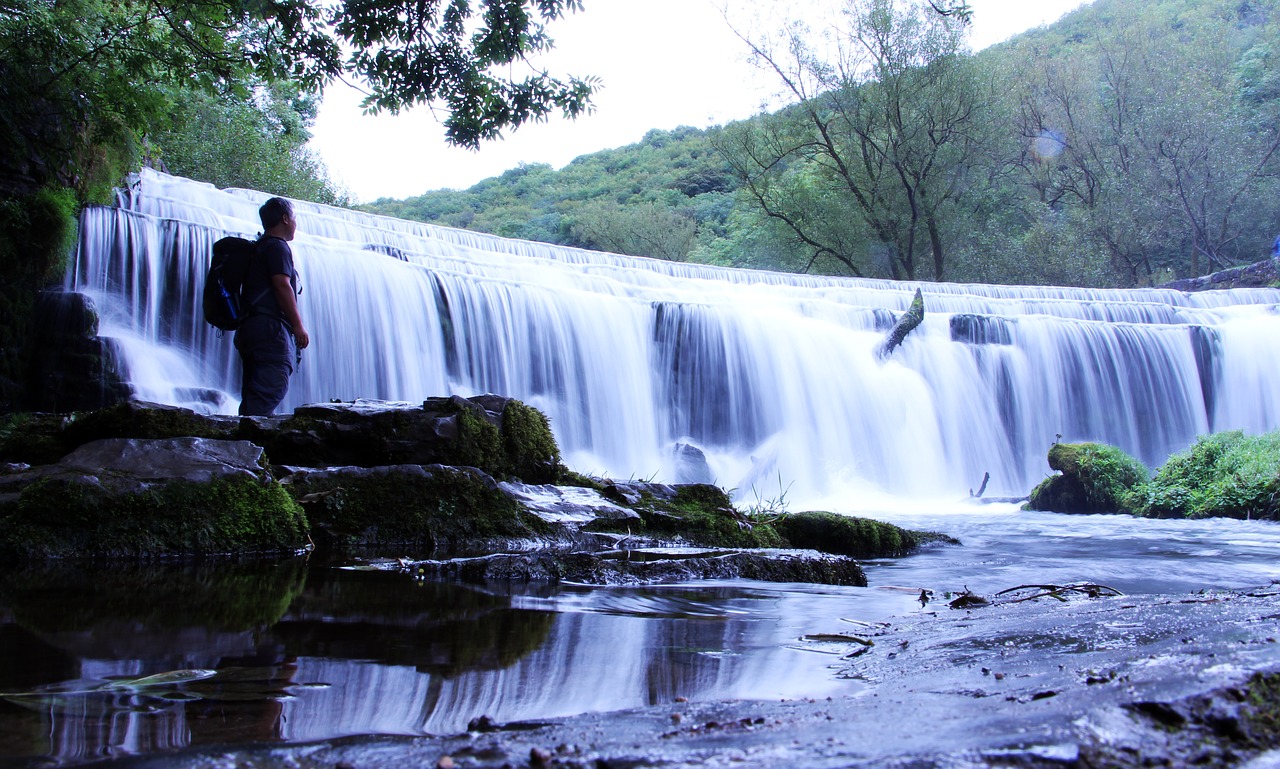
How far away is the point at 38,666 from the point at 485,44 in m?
7.48

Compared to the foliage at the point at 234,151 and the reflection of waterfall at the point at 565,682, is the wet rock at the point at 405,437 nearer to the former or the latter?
the reflection of waterfall at the point at 565,682

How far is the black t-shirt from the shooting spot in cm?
613

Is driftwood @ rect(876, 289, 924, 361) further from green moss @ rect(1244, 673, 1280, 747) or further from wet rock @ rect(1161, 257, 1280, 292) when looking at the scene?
green moss @ rect(1244, 673, 1280, 747)

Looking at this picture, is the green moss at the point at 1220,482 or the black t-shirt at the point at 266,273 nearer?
the black t-shirt at the point at 266,273

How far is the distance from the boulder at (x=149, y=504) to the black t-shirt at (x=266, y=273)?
1.73 m

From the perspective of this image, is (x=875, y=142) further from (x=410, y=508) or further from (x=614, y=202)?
Result: (x=410, y=508)

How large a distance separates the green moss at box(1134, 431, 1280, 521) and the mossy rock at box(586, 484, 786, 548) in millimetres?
8887

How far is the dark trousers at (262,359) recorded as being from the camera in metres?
6.20

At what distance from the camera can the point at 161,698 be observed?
171 cm

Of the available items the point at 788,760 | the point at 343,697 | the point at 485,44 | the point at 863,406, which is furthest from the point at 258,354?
the point at 863,406

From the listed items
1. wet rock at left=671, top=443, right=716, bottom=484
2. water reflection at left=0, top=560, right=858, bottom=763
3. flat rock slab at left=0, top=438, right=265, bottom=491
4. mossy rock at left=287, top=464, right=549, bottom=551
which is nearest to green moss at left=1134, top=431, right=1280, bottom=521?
wet rock at left=671, top=443, right=716, bottom=484

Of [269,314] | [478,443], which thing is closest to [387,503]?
[478,443]

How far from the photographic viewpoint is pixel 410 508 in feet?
16.5

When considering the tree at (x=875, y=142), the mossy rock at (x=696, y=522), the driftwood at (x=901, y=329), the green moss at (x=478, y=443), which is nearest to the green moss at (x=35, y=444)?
the green moss at (x=478, y=443)
